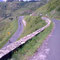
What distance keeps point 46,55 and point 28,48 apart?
1.66 metres

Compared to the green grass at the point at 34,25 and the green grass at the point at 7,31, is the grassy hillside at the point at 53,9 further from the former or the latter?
the green grass at the point at 7,31

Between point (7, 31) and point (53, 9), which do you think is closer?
point (7, 31)

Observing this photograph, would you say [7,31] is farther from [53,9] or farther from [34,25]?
[34,25]

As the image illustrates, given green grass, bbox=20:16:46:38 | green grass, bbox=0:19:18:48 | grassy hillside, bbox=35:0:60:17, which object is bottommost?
green grass, bbox=0:19:18:48

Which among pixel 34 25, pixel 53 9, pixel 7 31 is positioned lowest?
pixel 7 31

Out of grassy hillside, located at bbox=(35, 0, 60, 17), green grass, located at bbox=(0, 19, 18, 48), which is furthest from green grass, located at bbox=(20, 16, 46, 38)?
grassy hillside, located at bbox=(35, 0, 60, 17)

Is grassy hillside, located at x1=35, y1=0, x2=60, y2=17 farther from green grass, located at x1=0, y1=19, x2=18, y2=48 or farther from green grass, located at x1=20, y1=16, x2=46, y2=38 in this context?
green grass, located at x1=0, y1=19, x2=18, y2=48

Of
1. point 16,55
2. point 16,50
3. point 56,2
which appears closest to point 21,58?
point 16,55

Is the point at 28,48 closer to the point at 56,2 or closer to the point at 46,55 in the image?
the point at 46,55

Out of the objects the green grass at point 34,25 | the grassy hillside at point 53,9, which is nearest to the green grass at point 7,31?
the green grass at point 34,25

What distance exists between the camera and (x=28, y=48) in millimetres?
9594

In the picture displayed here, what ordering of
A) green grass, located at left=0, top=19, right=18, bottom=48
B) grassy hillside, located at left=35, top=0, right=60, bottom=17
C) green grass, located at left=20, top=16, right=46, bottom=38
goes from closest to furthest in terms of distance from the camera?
1. green grass, located at left=20, top=16, right=46, bottom=38
2. green grass, located at left=0, top=19, right=18, bottom=48
3. grassy hillside, located at left=35, top=0, right=60, bottom=17

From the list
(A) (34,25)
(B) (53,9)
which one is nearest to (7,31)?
(B) (53,9)

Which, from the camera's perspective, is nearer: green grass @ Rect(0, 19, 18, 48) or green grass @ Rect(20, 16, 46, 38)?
green grass @ Rect(20, 16, 46, 38)
